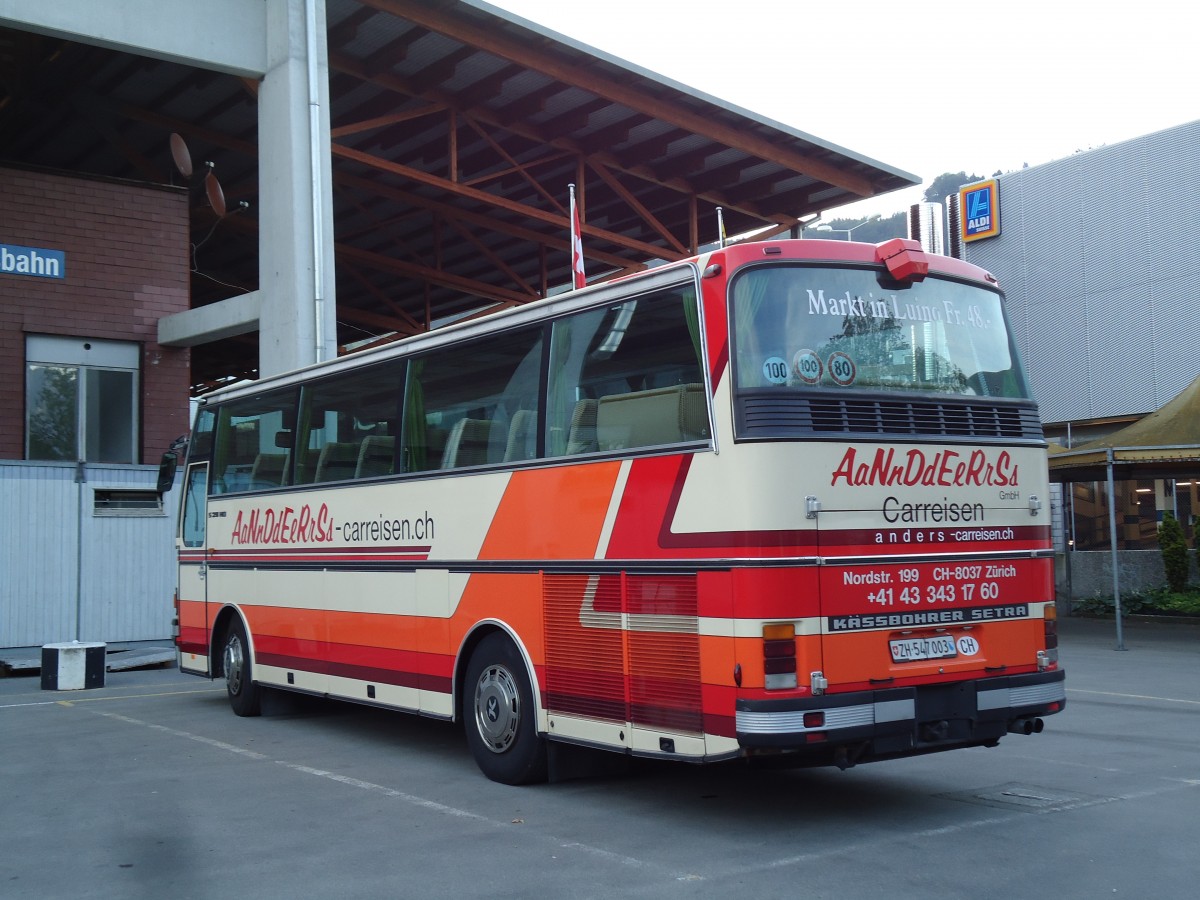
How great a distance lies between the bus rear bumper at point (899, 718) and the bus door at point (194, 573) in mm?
8379

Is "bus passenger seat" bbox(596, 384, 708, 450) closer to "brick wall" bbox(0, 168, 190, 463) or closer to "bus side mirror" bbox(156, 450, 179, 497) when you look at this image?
"bus side mirror" bbox(156, 450, 179, 497)

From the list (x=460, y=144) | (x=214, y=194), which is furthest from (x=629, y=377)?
(x=460, y=144)

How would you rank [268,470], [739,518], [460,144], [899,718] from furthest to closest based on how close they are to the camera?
[460,144] < [268,470] < [899,718] < [739,518]

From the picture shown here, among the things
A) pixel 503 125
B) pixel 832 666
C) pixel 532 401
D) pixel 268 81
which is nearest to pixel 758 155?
pixel 503 125

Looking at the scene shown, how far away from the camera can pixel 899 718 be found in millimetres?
6957

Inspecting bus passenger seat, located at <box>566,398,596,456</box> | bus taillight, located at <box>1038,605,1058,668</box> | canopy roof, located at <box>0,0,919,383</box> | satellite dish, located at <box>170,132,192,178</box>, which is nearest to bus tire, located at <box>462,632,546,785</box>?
bus passenger seat, located at <box>566,398,596,456</box>

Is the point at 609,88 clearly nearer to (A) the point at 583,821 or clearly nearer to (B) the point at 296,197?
(B) the point at 296,197

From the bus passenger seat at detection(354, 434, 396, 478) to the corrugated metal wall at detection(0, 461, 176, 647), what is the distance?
10.0m

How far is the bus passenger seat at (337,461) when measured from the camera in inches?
423

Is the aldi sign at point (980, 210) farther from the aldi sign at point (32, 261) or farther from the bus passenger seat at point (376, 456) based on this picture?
the bus passenger seat at point (376, 456)

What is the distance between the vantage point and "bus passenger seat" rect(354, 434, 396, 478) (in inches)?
401

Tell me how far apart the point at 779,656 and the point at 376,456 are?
473cm

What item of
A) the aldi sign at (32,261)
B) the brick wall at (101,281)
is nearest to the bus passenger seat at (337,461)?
the brick wall at (101,281)

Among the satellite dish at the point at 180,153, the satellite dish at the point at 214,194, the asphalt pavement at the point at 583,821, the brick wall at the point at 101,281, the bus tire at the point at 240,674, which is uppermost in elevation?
the satellite dish at the point at 180,153
